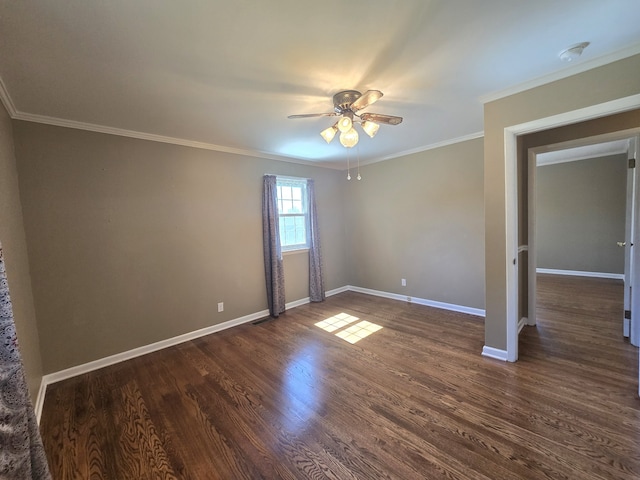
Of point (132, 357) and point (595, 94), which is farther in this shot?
point (132, 357)

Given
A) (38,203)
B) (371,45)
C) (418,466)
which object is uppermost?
(371,45)

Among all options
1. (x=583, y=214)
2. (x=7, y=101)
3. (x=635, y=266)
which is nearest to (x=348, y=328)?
(x=635, y=266)

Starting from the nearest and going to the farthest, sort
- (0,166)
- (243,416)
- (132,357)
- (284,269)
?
(0,166) < (243,416) < (132,357) < (284,269)

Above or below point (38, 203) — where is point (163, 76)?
above

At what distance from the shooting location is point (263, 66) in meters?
1.81

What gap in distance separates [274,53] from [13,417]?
7.29ft

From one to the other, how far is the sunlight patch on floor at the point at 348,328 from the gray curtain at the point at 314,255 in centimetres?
79

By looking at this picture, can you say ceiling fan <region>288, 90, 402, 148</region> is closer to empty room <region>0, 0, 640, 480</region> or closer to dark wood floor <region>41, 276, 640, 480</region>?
empty room <region>0, 0, 640, 480</region>

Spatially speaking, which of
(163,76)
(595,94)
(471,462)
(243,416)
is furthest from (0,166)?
(595,94)

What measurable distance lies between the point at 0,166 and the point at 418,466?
3.30 m

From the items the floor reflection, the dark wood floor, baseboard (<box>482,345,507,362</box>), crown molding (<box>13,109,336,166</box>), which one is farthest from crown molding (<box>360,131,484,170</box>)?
the floor reflection

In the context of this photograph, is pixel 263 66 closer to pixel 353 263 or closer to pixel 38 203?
pixel 38 203

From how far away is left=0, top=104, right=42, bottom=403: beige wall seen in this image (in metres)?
1.77

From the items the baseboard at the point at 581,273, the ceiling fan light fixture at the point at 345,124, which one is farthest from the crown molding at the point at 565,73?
the baseboard at the point at 581,273
